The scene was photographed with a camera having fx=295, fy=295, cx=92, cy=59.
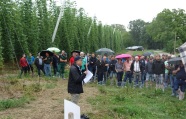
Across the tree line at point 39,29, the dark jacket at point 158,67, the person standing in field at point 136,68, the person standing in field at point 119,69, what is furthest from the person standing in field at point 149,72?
the tree line at point 39,29

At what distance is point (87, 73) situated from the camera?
8.20 metres

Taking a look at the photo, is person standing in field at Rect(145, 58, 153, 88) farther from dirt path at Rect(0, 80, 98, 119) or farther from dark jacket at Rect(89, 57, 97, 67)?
dirt path at Rect(0, 80, 98, 119)

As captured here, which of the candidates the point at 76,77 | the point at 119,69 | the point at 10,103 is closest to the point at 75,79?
the point at 76,77

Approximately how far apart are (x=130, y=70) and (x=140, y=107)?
20.9 feet

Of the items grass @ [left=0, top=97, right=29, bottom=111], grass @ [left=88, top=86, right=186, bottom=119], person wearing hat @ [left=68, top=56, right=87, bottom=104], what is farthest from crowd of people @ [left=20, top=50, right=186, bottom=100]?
person wearing hat @ [left=68, top=56, right=87, bottom=104]

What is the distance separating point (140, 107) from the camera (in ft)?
35.5

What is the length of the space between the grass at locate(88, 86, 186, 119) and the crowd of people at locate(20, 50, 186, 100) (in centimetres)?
127

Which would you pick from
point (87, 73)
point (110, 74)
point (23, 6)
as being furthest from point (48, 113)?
point (23, 6)

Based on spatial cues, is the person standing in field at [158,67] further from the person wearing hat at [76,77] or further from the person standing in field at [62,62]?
the person wearing hat at [76,77]

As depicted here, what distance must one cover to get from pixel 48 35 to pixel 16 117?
18.9 meters

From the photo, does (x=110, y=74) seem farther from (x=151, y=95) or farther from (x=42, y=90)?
(x=42, y=90)

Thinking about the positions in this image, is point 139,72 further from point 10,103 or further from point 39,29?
point 39,29

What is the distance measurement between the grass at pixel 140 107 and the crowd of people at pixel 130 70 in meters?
1.27

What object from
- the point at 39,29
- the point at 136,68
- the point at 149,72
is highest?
the point at 39,29
